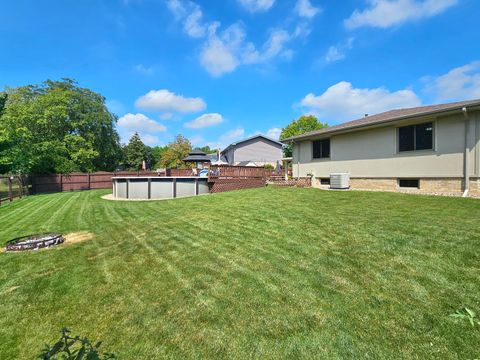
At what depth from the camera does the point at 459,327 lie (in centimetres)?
218

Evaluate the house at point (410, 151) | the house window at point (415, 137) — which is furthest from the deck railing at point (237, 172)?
the house window at point (415, 137)

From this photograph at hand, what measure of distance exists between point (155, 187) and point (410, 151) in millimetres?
12337

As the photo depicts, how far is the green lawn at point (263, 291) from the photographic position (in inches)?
83.7

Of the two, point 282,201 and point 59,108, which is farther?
point 59,108

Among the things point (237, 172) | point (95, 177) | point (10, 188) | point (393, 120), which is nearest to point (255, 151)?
point (95, 177)

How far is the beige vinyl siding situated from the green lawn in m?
4.53

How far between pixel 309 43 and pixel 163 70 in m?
9.54

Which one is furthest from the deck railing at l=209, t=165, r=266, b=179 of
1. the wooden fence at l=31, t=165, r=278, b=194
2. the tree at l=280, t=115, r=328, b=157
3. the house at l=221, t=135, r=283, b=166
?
the tree at l=280, t=115, r=328, b=157

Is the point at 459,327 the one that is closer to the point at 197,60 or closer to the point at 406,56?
the point at 406,56

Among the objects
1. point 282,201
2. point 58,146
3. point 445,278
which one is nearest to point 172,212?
point 282,201

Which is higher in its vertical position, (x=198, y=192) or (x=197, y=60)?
(x=197, y=60)

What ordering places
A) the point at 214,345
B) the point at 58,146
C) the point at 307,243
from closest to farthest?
the point at 214,345, the point at 307,243, the point at 58,146

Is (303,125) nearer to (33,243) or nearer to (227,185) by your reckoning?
(227,185)

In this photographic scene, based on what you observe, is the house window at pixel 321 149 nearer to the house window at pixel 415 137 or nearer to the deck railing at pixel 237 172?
the deck railing at pixel 237 172
